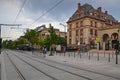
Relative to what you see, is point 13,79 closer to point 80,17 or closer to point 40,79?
point 40,79

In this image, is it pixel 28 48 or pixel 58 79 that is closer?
pixel 58 79

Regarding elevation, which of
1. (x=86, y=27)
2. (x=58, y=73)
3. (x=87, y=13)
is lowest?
(x=58, y=73)

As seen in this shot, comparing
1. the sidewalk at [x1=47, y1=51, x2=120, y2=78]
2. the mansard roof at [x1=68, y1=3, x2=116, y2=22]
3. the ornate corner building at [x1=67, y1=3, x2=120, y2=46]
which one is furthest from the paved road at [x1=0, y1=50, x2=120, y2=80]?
the mansard roof at [x1=68, y1=3, x2=116, y2=22]

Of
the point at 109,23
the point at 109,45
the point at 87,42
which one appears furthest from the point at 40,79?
the point at 109,23

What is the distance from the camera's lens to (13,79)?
38.1ft

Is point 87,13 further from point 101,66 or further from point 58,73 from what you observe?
point 58,73

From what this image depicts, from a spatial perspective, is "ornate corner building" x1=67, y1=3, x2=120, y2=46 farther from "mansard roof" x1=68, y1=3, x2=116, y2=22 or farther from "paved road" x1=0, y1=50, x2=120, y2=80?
"paved road" x1=0, y1=50, x2=120, y2=80

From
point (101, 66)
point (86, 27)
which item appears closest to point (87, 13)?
point (86, 27)

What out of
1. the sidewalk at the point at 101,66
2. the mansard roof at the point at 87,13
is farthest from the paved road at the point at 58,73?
the mansard roof at the point at 87,13

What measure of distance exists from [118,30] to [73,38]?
22.3 m

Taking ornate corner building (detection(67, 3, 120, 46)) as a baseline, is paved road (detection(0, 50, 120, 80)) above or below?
below

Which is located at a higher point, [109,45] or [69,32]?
[69,32]

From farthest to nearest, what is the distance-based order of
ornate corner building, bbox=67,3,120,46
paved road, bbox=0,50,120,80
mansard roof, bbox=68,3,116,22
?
mansard roof, bbox=68,3,116,22 → ornate corner building, bbox=67,3,120,46 → paved road, bbox=0,50,120,80

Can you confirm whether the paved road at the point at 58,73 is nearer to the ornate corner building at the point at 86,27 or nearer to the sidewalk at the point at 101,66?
the sidewalk at the point at 101,66
